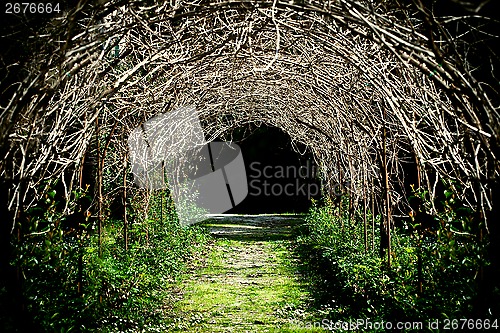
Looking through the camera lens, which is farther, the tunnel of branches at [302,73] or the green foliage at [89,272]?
the green foliage at [89,272]

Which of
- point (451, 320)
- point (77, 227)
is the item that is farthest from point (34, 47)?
point (451, 320)

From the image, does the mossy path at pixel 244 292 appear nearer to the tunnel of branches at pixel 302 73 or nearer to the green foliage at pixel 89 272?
the green foliage at pixel 89 272

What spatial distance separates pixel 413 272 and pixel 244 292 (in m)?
3.00

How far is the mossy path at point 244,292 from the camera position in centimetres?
583

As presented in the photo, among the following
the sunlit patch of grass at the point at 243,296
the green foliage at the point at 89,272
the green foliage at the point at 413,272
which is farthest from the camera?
the sunlit patch of grass at the point at 243,296

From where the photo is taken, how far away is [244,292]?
7414 millimetres

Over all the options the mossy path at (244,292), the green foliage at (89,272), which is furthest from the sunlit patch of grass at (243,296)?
the green foliage at (89,272)

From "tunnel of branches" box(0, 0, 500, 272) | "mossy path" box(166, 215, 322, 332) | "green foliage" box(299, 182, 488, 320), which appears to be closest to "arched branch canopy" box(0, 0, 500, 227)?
"tunnel of branches" box(0, 0, 500, 272)

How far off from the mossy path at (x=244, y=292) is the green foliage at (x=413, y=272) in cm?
40

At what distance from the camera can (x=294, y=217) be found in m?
18.8

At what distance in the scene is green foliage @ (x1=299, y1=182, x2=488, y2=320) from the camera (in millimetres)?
3736

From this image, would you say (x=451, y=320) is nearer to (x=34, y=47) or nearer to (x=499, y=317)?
(x=499, y=317)

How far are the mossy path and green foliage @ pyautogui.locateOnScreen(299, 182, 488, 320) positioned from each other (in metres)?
0.40

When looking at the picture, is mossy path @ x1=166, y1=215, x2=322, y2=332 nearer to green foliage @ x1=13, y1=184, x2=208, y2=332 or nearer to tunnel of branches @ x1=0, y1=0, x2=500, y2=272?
green foliage @ x1=13, y1=184, x2=208, y2=332
